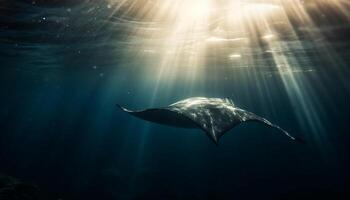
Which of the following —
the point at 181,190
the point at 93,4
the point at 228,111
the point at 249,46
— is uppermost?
the point at 93,4

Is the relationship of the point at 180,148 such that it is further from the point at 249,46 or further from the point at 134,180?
the point at 249,46

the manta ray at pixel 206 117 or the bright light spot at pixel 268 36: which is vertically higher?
the manta ray at pixel 206 117

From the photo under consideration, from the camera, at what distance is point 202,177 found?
25344mm

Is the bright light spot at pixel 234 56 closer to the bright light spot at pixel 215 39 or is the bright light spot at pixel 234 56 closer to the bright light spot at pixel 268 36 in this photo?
the bright light spot at pixel 215 39

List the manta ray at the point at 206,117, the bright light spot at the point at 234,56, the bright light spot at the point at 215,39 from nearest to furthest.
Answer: the manta ray at the point at 206,117, the bright light spot at the point at 215,39, the bright light spot at the point at 234,56

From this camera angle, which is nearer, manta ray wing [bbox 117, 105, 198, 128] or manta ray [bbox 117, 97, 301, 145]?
manta ray [bbox 117, 97, 301, 145]

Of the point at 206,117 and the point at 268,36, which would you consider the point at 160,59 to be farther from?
the point at 206,117

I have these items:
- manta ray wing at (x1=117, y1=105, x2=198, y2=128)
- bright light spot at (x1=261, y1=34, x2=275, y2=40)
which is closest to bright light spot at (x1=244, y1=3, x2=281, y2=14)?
bright light spot at (x1=261, y1=34, x2=275, y2=40)

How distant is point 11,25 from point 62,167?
630 inches

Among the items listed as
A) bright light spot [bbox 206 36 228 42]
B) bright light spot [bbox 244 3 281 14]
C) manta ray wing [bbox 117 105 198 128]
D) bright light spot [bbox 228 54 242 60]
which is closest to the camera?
manta ray wing [bbox 117 105 198 128]

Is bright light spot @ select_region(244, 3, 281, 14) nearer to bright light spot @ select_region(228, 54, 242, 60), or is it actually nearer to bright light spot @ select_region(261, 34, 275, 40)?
bright light spot @ select_region(261, 34, 275, 40)

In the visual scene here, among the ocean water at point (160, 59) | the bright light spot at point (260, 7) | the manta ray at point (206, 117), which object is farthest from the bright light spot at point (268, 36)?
the manta ray at point (206, 117)

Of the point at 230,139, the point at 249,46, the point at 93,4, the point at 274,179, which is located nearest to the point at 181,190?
the point at 274,179

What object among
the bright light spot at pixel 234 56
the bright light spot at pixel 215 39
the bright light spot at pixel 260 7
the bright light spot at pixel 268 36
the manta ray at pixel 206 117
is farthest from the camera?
the bright light spot at pixel 234 56
